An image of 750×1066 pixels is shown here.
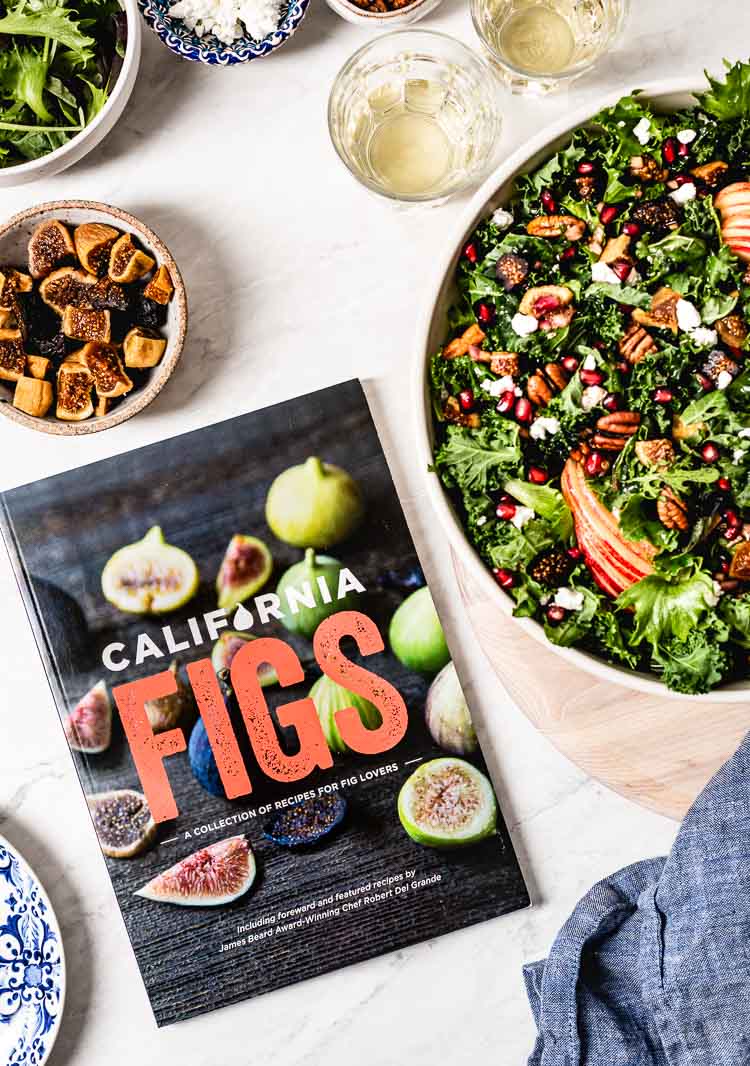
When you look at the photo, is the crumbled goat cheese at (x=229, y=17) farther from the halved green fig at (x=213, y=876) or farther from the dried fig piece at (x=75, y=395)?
the halved green fig at (x=213, y=876)

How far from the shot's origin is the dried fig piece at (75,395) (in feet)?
4.35

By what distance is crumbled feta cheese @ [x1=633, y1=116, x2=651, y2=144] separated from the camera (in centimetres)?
119

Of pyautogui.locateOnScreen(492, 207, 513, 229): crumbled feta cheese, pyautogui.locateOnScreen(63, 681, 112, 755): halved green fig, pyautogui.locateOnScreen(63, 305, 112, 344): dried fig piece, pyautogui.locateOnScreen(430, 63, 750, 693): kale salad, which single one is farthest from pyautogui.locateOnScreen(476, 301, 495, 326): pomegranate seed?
pyautogui.locateOnScreen(63, 681, 112, 755): halved green fig

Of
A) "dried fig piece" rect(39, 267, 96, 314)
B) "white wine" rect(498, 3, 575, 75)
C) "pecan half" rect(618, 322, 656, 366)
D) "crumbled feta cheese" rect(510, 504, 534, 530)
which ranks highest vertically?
"white wine" rect(498, 3, 575, 75)

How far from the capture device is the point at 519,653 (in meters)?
1.31

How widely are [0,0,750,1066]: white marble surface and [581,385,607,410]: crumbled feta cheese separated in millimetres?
308

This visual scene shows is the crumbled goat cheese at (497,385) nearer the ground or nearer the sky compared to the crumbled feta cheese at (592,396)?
nearer the sky

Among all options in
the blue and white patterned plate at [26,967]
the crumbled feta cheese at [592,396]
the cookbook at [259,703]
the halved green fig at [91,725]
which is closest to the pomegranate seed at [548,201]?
the crumbled feta cheese at [592,396]

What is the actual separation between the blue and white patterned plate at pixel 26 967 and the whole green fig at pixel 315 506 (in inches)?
24.4

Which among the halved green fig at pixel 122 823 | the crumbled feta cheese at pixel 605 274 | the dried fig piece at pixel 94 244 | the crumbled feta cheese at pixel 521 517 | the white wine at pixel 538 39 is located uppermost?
the white wine at pixel 538 39

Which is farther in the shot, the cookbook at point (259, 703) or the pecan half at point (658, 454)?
the cookbook at point (259, 703)

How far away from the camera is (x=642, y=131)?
1.20 m

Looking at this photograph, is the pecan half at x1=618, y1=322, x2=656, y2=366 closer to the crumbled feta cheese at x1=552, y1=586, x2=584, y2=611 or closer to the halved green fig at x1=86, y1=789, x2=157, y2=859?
the crumbled feta cheese at x1=552, y1=586, x2=584, y2=611

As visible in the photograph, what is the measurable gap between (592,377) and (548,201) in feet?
0.77
